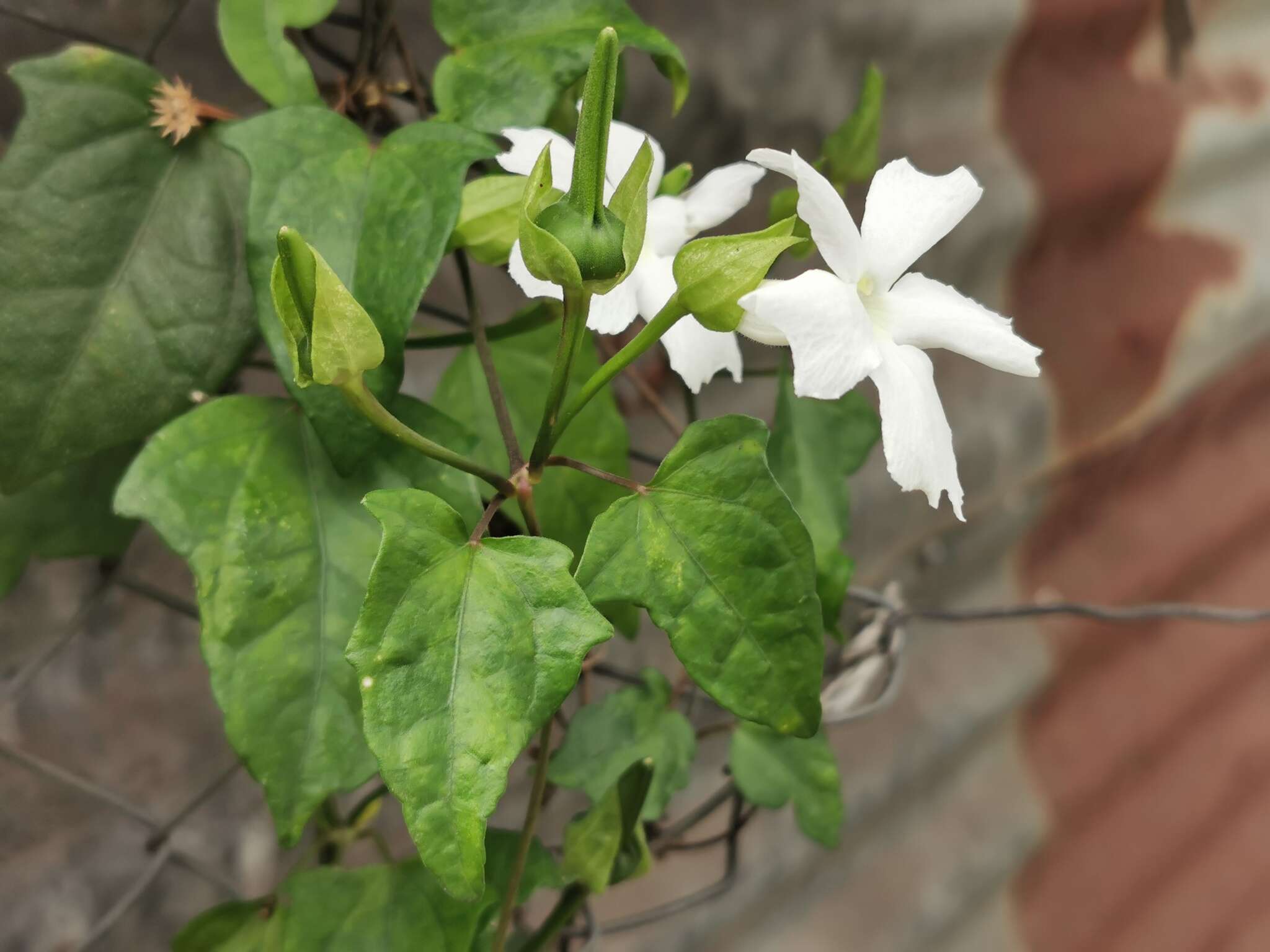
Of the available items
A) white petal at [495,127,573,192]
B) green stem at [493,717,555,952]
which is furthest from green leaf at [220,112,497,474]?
green stem at [493,717,555,952]

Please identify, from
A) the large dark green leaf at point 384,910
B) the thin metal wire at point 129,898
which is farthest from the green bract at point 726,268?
the thin metal wire at point 129,898

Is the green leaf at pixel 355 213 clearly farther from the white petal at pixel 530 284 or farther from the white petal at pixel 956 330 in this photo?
the white petal at pixel 956 330

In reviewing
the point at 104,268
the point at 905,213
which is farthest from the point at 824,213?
the point at 104,268

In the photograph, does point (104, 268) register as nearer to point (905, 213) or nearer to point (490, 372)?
point (490, 372)

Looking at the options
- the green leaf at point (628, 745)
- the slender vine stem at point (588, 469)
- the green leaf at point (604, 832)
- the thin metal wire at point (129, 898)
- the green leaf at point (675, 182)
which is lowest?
the thin metal wire at point (129, 898)

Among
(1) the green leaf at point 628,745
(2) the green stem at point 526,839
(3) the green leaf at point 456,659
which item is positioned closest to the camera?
(3) the green leaf at point 456,659

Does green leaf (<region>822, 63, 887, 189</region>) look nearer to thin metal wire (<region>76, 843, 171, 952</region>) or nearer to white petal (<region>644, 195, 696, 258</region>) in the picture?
white petal (<region>644, 195, 696, 258</region>)
